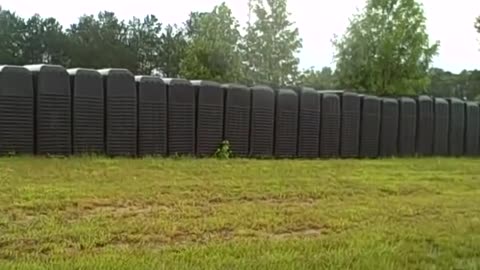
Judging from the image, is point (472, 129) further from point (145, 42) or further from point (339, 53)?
point (145, 42)

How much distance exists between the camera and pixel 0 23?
58.6m

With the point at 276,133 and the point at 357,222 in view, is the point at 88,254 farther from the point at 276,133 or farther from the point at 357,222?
the point at 276,133

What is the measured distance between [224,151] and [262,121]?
1603mm

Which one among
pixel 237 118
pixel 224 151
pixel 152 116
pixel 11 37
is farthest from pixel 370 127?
pixel 11 37

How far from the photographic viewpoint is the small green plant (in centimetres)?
1692

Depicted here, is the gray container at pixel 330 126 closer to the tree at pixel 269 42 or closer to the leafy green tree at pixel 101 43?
the tree at pixel 269 42

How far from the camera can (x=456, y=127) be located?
24266 mm

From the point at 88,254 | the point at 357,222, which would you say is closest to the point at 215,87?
the point at 357,222

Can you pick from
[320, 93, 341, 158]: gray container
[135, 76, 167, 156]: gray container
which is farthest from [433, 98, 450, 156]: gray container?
[135, 76, 167, 156]: gray container

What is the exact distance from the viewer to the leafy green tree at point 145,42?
212 ft

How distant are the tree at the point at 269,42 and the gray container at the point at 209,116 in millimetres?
18879

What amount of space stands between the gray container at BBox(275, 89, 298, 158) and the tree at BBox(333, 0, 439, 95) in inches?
556

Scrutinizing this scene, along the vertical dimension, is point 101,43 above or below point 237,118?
above

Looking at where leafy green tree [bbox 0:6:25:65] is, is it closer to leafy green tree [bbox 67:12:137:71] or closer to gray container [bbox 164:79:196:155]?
leafy green tree [bbox 67:12:137:71]
